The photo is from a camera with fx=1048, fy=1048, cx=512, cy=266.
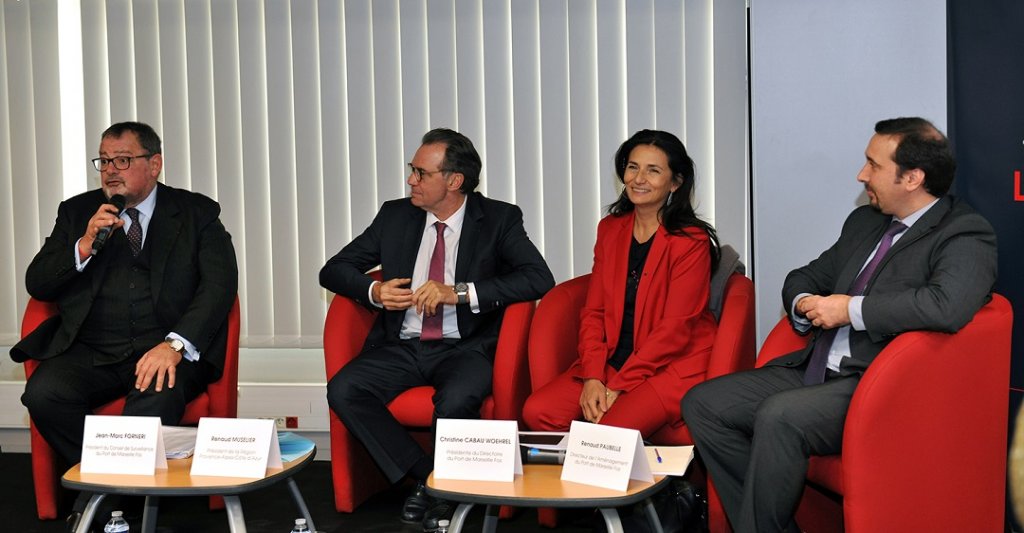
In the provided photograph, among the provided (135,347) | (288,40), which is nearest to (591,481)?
(135,347)

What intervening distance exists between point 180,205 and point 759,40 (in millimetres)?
2212

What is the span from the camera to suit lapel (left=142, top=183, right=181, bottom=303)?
12.7 feet

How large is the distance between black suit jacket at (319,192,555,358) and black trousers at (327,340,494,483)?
136mm

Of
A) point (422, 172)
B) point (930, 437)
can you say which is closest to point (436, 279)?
point (422, 172)

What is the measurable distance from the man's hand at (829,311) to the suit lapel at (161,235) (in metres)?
2.30

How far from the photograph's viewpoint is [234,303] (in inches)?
154

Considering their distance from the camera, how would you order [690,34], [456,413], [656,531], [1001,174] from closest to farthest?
[656,531]
[1001,174]
[456,413]
[690,34]

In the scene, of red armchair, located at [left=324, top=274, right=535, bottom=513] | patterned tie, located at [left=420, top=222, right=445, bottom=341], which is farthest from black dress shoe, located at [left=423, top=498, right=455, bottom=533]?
patterned tie, located at [left=420, top=222, right=445, bottom=341]

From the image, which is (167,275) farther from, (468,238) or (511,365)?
(511,365)

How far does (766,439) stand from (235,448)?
1.45 metres

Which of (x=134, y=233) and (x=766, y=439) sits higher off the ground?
(x=134, y=233)

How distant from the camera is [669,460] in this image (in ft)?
9.00

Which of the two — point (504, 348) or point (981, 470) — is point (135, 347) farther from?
point (981, 470)

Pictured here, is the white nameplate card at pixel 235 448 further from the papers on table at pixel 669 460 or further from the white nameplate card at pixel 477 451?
the papers on table at pixel 669 460
